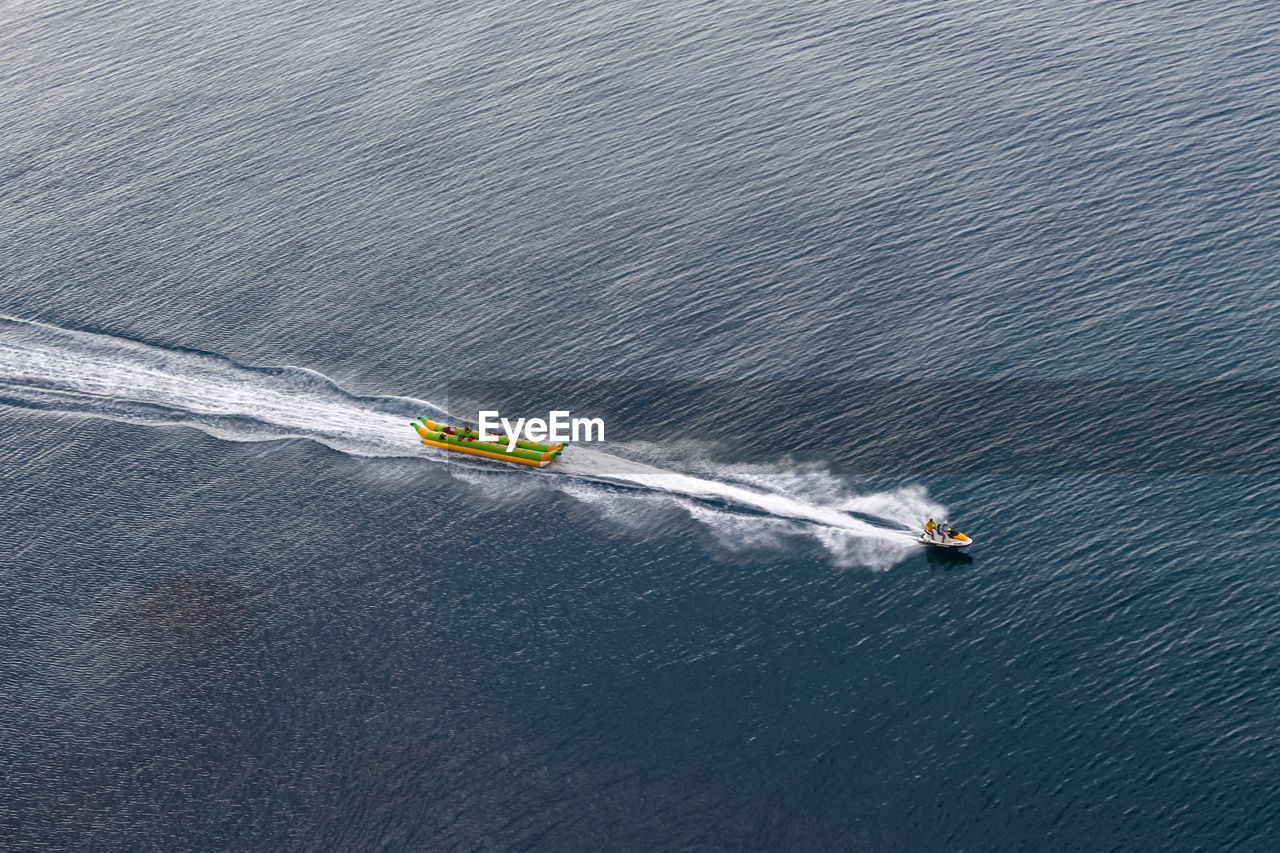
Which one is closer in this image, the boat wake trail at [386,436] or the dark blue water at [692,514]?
the dark blue water at [692,514]

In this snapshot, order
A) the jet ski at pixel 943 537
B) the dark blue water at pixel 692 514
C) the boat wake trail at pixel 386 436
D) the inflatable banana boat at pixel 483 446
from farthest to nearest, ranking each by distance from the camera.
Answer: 1. the inflatable banana boat at pixel 483 446
2. the boat wake trail at pixel 386 436
3. the jet ski at pixel 943 537
4. the dark blue water at pixel 692 514

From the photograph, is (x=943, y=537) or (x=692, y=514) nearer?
(x=943, y=537)

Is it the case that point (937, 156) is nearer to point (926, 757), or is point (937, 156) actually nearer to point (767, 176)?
point (767, 176)

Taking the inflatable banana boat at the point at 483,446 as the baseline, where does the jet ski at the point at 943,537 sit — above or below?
below

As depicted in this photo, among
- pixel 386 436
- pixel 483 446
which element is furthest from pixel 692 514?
pixel 386 436

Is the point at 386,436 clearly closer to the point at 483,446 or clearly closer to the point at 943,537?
the point at 483,446

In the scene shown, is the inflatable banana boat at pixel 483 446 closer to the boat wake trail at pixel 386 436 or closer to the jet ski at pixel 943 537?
the boat wake trail at pixel 386 436

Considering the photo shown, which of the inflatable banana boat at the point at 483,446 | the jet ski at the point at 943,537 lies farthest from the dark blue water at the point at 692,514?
the inflatable banana boat at the point at 483,446

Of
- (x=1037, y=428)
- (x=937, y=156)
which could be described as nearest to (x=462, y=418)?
(x=1037, y=428)
